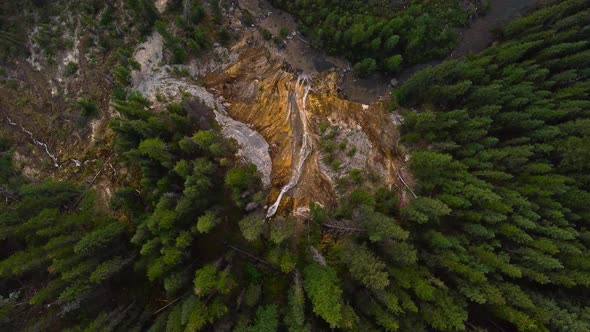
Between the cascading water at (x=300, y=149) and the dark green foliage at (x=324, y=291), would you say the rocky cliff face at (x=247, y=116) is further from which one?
the dark green foliage at (x=324, y=291)

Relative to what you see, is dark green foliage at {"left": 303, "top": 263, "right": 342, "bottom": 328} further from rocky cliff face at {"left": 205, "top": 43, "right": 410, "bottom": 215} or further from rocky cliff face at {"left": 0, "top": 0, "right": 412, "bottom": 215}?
rocky cliff face at {"left": 205, "top": 43, "right": 410, "bottom": 215}

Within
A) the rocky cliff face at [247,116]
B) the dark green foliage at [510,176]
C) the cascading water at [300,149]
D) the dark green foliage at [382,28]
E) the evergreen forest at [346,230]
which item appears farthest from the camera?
the dark green foliage at [382,28]

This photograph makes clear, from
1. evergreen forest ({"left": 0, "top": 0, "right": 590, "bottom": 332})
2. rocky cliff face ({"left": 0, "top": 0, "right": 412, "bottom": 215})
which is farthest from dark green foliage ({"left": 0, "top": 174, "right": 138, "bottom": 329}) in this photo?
rocky cliff face ({"left": 0, "top": 0, "right": 412, "bottom": 215})

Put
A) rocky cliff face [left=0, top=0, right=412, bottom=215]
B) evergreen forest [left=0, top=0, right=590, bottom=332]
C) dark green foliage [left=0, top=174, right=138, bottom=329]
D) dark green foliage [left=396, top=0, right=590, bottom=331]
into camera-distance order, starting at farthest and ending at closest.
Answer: rocky cliff face [left=0, top=0, right=412, bottom=215], dark green foliage [left=396, top=0, right=590, bottom=331], evergreen forest [left=0, top=0, right=590, bottom=332], dark green foliage [left=0, top=174, right=138, bottom=329]

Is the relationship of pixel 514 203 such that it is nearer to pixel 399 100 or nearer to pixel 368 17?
pixel 399 100

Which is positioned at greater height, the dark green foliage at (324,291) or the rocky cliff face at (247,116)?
the rocky cliff face at (247,116)

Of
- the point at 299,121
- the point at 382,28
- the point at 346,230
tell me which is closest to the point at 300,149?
the point at 299,121

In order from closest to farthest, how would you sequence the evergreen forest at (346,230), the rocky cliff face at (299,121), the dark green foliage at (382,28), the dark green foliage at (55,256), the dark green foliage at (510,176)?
the dark green foliage at (55,256)
the evergreen forest at (346,230)
the dark green foliage at (510,176)
the rocky cliff face at (299,121)
the dark green foliage at (382,28)

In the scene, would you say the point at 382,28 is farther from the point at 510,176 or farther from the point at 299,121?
the point at 510,176

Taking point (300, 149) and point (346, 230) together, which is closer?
point (346, 230)

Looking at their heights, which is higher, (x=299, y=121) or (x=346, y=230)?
(x=299, y=121)

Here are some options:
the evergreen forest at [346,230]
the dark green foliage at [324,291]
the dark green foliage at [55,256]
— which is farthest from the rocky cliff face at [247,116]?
the dark green foliage at [324,291]

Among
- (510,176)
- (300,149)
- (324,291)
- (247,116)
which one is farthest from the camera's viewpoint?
(247,116)
